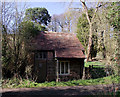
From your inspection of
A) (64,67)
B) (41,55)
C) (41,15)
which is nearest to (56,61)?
(64,67)

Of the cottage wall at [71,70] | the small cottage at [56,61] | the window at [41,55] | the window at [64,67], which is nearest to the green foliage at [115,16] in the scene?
the small cottage at [56,61]

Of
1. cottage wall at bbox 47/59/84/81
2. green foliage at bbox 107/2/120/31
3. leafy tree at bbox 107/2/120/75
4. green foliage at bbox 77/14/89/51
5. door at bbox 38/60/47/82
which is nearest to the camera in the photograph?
leafy tree at bbox 107/2/120/75

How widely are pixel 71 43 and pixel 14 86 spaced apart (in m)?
7.87

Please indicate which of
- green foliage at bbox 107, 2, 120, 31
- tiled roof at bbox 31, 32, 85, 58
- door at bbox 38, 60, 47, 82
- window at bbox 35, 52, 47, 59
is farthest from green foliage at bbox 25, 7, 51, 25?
green foliage at bbox 107, 2, 120, 31

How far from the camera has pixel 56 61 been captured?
1521 cm

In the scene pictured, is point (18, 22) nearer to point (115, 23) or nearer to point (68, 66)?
point (68, 66)

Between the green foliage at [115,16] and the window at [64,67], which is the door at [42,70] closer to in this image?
the window at [64,67]

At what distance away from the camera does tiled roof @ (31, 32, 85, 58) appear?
15225 millimetres

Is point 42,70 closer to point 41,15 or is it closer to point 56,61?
point 56,61

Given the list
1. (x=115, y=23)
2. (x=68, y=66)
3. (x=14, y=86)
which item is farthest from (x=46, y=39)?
(x=115, y=23)

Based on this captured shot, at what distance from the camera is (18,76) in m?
13.3

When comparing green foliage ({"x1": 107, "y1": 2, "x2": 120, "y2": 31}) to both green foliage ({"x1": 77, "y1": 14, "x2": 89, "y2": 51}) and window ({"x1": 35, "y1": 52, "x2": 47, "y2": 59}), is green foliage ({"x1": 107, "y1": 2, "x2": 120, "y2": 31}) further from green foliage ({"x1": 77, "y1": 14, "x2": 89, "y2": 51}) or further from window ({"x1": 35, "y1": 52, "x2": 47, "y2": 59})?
green foliage ({"x1": 77, "y1": 14, "x2": 89, "y2": 51})

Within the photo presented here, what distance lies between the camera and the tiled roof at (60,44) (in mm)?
15225

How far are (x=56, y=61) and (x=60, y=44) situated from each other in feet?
7.02
